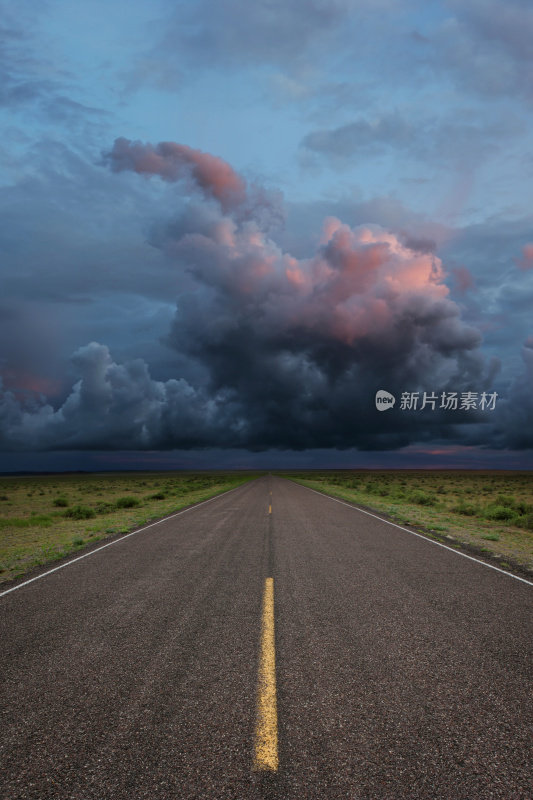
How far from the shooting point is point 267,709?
12.0 ft

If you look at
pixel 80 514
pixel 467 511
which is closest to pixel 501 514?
pixel 467 511

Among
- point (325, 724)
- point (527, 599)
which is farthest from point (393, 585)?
point (325, 724)

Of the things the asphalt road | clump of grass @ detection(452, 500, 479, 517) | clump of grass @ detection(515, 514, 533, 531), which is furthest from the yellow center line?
clump of grass @ detection(452, 500, 479, 517)

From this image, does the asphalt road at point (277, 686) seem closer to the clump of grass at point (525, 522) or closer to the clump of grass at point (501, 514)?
the clump of grass at point (525, 522)

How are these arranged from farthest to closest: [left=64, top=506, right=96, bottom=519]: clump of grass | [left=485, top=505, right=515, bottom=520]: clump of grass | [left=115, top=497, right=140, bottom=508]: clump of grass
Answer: [left=115, top=497, right=140, bottom=508]: clump of grass < [left=64, top=506, right=96, bottom=519]: clump of grass < [left=485, top=505, right=515, bottom=520]: clump of grass

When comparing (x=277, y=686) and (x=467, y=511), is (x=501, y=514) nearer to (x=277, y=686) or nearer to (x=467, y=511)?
(x=467, y=511)

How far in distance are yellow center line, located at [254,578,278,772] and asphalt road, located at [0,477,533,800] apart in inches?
2.0

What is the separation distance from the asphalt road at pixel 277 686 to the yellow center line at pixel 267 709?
0.17 feet

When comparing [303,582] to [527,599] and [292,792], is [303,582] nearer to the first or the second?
[527,599]

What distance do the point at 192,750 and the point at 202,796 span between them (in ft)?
1.47

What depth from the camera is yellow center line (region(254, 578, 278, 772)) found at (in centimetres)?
306

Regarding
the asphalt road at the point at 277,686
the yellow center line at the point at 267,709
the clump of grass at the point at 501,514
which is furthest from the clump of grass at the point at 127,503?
the yellow center line at the point at 267,709

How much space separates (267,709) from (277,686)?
0.40 meters

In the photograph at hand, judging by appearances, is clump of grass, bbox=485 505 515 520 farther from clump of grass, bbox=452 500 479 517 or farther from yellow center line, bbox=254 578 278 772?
yellow center line, bbox=254 578 278 772
